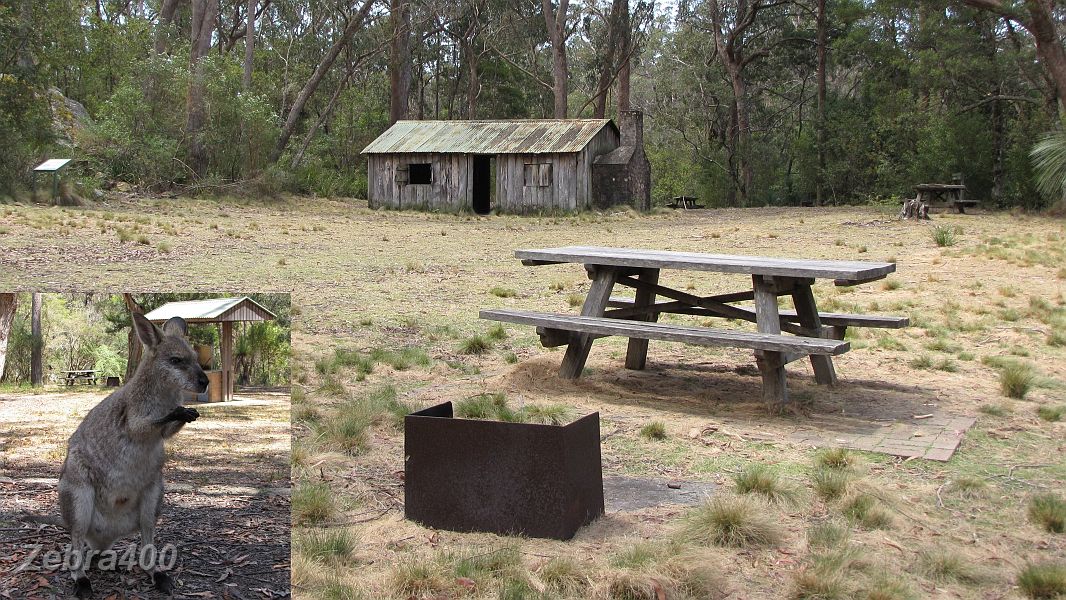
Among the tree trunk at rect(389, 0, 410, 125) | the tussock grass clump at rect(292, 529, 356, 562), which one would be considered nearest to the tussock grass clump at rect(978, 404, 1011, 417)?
the tussock grass clump at rect(292, 529, 356, 562)

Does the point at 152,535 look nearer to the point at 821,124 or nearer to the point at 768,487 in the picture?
the point at 768,487

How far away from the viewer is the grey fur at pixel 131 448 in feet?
5.40

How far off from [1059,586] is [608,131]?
31937 millimetres

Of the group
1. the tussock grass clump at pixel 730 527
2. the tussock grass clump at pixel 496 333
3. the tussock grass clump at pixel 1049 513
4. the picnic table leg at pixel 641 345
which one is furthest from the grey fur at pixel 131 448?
the tussock grass clump at pixel 496 333

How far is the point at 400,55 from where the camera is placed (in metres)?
41.2

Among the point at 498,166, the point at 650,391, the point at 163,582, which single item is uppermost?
the point at 498,166

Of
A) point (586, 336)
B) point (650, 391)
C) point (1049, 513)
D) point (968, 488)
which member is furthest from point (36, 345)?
point (586, 336)

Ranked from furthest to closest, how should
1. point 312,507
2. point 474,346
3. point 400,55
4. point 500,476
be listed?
point 400,55 < point 474,346 < point 312,507 < point 500,476

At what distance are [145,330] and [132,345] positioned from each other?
0.10 m

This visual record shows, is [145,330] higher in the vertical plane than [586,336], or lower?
higher

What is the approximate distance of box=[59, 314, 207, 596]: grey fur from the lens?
5.40ft

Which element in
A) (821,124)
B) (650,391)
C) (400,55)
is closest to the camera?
(650,391)

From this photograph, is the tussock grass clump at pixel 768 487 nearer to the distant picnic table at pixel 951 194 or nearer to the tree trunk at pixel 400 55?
the distant picnic table at pixel 951 194

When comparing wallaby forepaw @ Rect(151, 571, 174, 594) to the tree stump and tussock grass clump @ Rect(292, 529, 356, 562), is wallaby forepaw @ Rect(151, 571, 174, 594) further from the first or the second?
the tree stump
